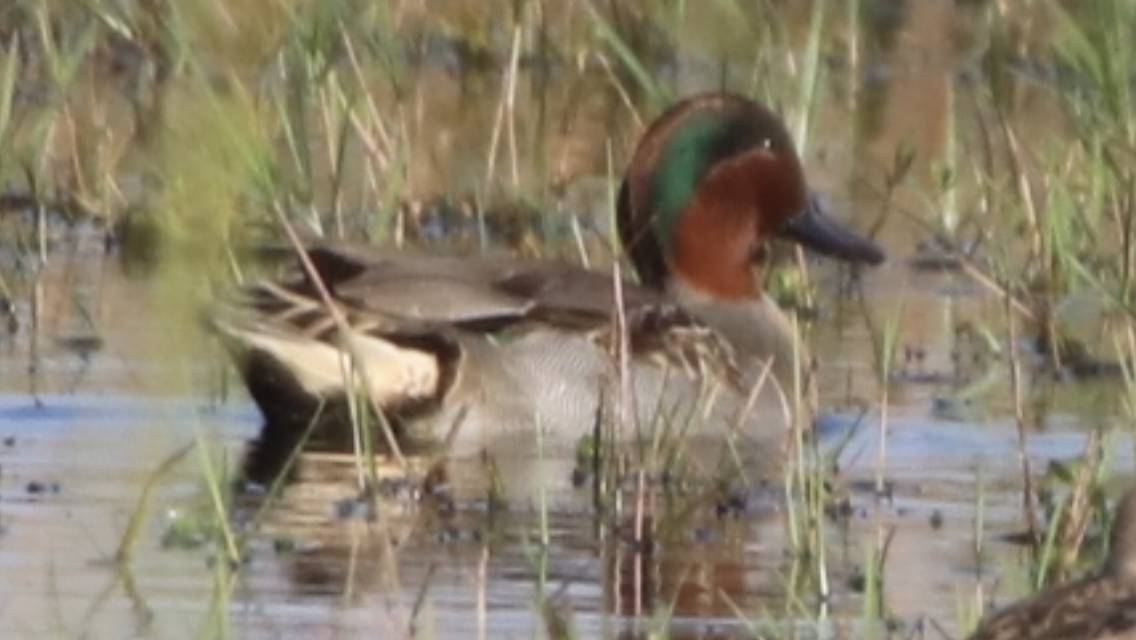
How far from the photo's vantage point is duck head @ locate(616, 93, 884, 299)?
10289mm

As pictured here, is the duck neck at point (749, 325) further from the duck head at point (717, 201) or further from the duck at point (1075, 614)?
the duck at point (1075, 614)

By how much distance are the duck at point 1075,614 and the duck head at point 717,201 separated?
4277mm

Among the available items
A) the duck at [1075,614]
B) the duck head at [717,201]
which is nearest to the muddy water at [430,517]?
the duck head at [717,201]

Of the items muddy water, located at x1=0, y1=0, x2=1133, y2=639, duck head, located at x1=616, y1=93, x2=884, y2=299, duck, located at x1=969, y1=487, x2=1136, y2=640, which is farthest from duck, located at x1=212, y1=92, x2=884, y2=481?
duck, located at x1=969, y1=487, x2=1136, y2=640

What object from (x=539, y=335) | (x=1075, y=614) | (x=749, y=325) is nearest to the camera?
(x=1075, y=614)

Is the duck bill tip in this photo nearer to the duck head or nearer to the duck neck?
the duck head

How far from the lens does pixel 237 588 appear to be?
7.19 metres

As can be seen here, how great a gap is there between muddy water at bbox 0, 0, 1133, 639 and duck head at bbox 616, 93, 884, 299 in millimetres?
244

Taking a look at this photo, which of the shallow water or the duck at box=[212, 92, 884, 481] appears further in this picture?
the duck at box=[212, 92, 884, 481]

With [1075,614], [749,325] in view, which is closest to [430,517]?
[749,325]

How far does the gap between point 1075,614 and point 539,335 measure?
13.4 feet

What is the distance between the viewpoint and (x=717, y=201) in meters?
10.4

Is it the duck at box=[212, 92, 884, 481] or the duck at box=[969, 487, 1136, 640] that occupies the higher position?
the duck at box=[969, 487, 1136, 640]

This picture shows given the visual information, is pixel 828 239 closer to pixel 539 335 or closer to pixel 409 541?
pixel 539 335
